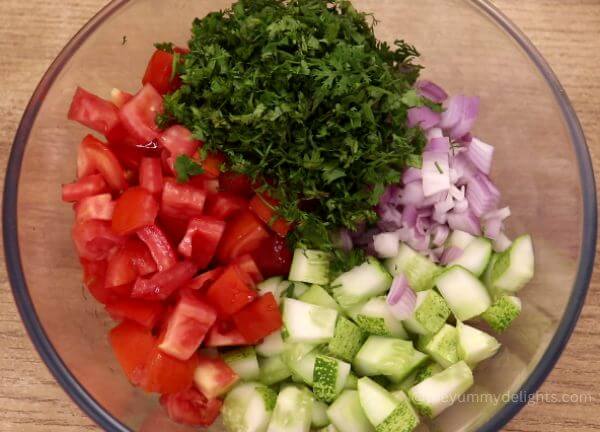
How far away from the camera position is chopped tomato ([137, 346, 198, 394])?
4.40 feet

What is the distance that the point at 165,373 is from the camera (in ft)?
4.42

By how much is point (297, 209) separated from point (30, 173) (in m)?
0.70

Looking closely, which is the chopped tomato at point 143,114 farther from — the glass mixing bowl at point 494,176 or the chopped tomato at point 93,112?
the glass mixing bowl at point 494,176

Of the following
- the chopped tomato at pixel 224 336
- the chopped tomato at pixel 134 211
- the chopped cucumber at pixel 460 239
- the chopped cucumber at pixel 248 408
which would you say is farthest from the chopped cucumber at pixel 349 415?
the chopped tomato at pixel 134 211

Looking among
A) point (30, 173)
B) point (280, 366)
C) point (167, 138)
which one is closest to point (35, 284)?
point (30, 173)

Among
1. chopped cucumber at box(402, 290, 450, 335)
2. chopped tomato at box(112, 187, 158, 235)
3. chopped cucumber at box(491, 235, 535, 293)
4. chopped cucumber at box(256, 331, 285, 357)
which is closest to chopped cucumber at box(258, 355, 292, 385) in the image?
chopped cucumber at box(256, 331, 285, 357)

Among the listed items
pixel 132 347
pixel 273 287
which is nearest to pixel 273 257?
pixel 273 287

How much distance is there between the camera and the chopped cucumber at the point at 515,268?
1493 mm

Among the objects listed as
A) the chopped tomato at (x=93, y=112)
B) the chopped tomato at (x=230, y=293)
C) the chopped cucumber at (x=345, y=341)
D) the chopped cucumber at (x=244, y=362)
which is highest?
the chopped tomato at (x=93, y=112)

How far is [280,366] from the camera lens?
1.48m

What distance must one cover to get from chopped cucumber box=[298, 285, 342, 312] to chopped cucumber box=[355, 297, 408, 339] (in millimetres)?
66

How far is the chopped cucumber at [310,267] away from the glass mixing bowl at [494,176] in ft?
1.46

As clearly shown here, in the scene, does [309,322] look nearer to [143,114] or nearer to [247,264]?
[247,264]

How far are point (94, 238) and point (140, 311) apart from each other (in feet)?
0.67
